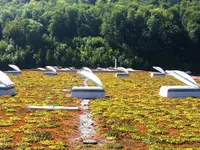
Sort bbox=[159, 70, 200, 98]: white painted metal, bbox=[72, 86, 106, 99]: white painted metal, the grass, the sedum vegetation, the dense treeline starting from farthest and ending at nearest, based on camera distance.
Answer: the dense treeline
bbox=[159, 70, 200, 98]: white painted metal
bbox=[72, 86, 106, 99]: white painted metal
the sedum vegetation
the grass

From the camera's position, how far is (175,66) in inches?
3442

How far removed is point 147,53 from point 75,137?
7386 cm

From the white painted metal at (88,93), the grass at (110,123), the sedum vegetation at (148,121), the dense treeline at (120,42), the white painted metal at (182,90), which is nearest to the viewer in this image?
the grass at (110,123)

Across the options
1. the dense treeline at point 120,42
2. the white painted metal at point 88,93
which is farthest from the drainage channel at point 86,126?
the dense treeline at point 120,42

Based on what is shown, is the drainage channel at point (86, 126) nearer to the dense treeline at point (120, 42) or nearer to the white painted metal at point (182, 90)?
the white painted metal at point (182, 90)

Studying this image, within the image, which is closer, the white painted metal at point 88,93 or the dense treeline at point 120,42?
the white painted metal at point 88,93

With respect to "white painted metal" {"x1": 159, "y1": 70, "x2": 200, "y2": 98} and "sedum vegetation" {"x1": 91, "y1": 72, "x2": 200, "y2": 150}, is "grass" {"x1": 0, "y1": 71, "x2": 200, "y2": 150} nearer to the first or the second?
"sedum vegetation" {"x1": 91, "y1": 72, "x2": 200, "y2": 150}

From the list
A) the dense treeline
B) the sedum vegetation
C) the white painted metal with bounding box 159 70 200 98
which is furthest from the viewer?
the dense treeline

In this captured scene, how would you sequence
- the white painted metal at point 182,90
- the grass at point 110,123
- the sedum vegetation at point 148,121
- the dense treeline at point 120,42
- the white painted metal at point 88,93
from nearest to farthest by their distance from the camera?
1. the grass at point 110,123
2. the sedum vegetation at point 148,121
3. the white painted metal at point 88,93
4. the white painted metal at point 182,90
5. the dense treeline at point 120,42

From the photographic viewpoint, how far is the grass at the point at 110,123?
55.4ft

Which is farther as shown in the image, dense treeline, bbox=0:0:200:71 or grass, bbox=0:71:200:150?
dense treeline, bbox=0:0:200:71

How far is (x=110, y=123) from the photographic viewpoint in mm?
21109

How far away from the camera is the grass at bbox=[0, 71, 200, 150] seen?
16891 millimetres

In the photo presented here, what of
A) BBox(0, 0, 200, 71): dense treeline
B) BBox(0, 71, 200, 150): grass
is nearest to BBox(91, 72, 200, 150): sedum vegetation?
BBox(0, 71, 200, 150): grass
